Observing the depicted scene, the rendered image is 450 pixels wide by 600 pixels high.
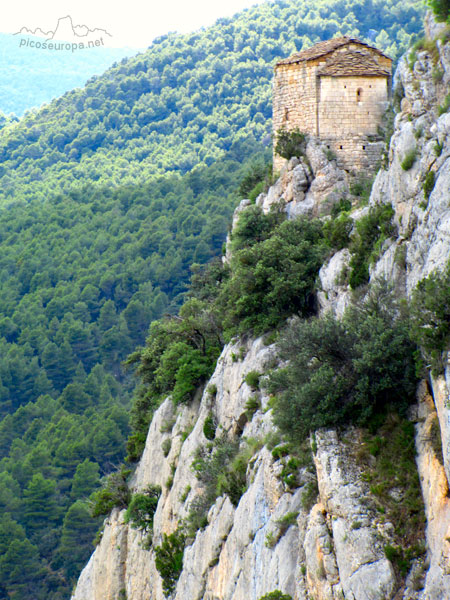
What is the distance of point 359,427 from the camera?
16500mm

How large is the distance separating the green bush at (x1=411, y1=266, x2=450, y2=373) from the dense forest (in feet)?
35.8

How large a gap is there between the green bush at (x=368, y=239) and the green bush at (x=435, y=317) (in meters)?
4.95

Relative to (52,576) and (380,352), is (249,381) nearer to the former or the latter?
(380,352)

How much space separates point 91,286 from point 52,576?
112 ft

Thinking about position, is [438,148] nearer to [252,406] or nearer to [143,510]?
[252,406]

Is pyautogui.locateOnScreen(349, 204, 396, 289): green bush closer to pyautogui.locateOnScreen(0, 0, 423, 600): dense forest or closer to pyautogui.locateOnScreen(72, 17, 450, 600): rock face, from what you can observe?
pyautogui.locateOnScreen(72, 17, 450, 600): rock face

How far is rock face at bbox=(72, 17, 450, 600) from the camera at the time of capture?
13.8 metres

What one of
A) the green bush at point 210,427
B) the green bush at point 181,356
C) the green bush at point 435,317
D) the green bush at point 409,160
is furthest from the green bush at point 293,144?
the green bush at point 435,317

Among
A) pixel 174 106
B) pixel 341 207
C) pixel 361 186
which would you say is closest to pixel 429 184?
pixel 341 207

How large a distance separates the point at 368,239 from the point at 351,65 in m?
11.6

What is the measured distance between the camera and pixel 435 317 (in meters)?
13.4

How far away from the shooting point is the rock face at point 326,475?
13789mm

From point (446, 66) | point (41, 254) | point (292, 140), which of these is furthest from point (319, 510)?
point (41, 254)

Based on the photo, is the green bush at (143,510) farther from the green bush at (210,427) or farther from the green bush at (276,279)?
the green bush at (276,279)
